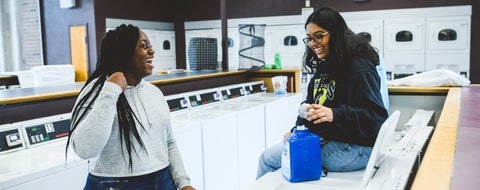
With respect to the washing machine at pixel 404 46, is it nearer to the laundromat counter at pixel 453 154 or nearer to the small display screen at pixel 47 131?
the laundromat counter at pixel 453 154

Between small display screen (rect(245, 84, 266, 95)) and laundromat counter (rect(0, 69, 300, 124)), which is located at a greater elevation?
laundromat counter (rect(0, 69, 300, 124))

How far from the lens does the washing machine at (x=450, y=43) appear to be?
657 centimetres

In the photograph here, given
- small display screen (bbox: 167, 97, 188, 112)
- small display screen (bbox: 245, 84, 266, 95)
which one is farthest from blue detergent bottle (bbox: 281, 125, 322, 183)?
small display screen (bbox: 245, 84, 266, 95)

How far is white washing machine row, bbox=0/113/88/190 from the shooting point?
1775 mm

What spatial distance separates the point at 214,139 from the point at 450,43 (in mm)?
4872

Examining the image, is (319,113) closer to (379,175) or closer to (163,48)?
(379,175)

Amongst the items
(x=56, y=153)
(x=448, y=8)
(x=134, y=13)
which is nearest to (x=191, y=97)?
(x=56, y=153)

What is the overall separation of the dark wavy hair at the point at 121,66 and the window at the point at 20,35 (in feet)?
23.5

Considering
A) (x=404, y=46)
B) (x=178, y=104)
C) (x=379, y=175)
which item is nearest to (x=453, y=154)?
(x=379, y=175)

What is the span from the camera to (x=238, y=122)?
134 inches

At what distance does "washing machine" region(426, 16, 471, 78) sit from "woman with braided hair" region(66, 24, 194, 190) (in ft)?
19.2

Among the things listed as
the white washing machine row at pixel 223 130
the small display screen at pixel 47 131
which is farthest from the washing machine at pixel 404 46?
the small display screen at pixel 47 131

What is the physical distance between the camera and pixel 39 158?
1989 millimetres

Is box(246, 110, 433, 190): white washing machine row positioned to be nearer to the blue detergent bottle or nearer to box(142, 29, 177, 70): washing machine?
the blue detergent bottle
